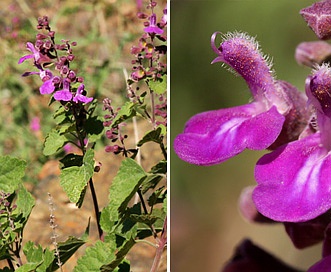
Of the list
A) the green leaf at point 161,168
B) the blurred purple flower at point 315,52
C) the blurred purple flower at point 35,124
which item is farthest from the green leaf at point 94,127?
the blurred purple flower at point 35,124

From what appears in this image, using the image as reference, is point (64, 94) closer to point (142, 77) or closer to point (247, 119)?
point (142, 77)

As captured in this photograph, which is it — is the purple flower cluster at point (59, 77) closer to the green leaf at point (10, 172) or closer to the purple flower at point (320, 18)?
the green leaf at point (10, 172)

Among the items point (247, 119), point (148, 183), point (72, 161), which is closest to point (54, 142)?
point (72, 161)

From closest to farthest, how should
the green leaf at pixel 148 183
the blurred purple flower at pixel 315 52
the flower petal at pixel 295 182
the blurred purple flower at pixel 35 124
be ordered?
1. the flower petal at pixel 295 182
2. the blurred purple flower at pixel 315 52
3. the green leaf at pixel 148 183
4. the blurred purple flower at pixel 35 124

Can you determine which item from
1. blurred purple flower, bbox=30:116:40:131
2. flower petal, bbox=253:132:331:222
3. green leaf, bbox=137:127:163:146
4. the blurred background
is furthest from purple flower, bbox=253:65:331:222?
blurred purple flower, bbox=30:116:40:131

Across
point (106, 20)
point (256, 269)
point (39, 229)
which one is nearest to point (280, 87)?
point (256, 269)

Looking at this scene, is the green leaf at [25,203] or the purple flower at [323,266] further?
the green leaf at [25,203]

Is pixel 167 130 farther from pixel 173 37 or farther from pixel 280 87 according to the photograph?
pixel 173 37
